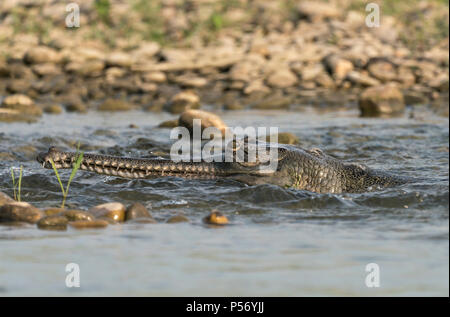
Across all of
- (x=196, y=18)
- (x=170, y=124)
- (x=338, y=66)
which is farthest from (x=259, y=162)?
(x=196, y=18)

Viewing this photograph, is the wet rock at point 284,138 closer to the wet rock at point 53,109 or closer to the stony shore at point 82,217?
the stony shore at point 82,217

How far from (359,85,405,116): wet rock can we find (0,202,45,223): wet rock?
10131mm

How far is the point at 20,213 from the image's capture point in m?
6.20

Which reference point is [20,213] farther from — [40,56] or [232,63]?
[40,56]

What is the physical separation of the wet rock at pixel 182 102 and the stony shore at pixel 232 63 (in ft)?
0.08

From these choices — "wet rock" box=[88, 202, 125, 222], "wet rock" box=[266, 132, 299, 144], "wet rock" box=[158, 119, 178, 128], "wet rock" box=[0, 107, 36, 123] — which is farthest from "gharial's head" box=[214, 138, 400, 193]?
"wet rock" box=[0, 107, 36, 123]

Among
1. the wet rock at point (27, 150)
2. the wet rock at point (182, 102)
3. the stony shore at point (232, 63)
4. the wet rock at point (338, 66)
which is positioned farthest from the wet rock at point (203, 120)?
the wet rock at point (338, 66)

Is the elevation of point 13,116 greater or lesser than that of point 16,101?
lesser

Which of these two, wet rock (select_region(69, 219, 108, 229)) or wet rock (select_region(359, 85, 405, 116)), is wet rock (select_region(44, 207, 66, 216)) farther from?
wet rock (select_region(359, 85, 405, 116))

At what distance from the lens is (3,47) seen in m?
21.3

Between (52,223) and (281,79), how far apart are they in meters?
12.6

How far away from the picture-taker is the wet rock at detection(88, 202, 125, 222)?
20.6 feet

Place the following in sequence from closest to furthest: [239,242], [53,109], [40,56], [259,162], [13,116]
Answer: [239,242] → [259,162] → [13,116] → [53,109] → [40,56]
